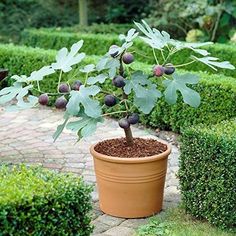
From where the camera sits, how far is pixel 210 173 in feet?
11.8

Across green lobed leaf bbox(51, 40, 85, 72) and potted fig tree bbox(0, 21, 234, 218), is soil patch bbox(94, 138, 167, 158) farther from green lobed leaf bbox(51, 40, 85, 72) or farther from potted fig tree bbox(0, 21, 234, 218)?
green lobed leaf bbox(51, 40, 85, 72)

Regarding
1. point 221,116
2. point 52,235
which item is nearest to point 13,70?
point 221,116

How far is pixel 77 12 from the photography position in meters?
14.9

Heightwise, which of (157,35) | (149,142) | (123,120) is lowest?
(149,142)

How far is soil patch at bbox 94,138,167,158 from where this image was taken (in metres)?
3.91

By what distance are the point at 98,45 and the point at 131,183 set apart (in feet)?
20.9

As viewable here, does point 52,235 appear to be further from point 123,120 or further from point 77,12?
point 77,12

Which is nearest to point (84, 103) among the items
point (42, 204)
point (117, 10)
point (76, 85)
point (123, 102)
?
point (76, 85)

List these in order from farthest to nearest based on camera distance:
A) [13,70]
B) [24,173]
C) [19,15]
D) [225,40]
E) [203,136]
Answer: [19,15]
[225,40]
[13,70]
[203,136]
[24,173]

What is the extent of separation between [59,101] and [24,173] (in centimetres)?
86

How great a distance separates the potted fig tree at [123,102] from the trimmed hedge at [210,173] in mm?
209

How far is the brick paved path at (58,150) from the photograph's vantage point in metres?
3.84

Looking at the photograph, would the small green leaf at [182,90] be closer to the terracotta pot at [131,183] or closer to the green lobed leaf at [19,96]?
the terracotta pot at [131,183]

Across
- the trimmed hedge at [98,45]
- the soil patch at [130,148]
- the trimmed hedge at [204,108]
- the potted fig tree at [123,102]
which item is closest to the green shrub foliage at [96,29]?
the trimmed hedge at [98,45]
